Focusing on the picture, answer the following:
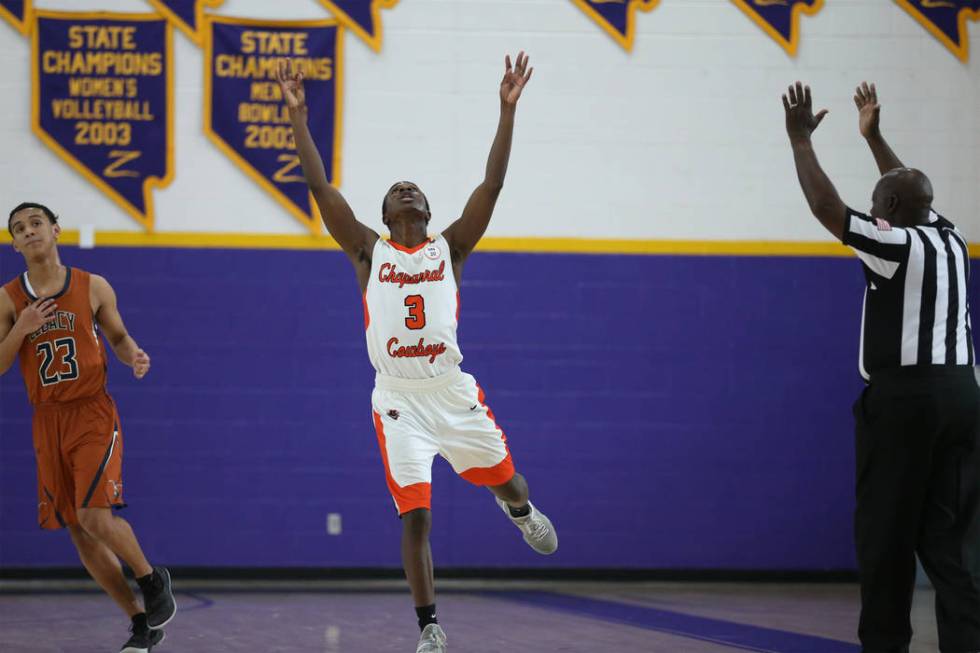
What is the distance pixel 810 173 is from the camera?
4035 mm

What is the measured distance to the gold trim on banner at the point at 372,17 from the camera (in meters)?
7.37

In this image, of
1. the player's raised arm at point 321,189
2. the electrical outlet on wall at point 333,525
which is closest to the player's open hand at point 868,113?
the player's raised arm at point 321,189

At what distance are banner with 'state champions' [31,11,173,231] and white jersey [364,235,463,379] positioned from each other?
293cm

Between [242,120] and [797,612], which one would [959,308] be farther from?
[242,120]

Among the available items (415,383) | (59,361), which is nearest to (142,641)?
(59,361)

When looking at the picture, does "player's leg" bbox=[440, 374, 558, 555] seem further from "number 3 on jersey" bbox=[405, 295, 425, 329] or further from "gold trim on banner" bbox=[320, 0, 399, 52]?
"gold trim on banner" bbox=[320, 0, 399, 52]

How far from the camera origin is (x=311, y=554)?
24.3 feet

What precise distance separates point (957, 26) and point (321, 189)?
15.7ft

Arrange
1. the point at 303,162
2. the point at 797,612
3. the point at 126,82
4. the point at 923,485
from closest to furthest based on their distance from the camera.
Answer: the point at 923,485 < the point at 303,162 < the point at 797,612 < the point at 126,82

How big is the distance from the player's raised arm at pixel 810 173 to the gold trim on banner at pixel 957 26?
3935mm

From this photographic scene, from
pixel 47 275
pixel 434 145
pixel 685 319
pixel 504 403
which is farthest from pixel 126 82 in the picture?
pixel 685 319

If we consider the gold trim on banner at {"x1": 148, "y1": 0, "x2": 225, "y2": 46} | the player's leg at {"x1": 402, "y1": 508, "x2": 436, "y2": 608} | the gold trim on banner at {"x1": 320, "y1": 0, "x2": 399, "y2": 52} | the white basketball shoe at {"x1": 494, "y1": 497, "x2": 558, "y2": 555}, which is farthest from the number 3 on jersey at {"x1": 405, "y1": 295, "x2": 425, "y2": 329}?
the gold trim on banner at {"x1": 148, "y1": 0, "x2": 225, "y2": 46}

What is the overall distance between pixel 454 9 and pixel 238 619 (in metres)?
3.91

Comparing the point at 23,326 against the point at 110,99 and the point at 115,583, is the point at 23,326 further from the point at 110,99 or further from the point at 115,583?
the point at 110,99
